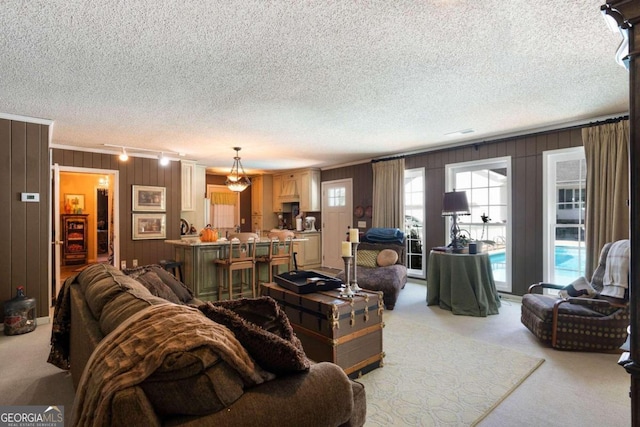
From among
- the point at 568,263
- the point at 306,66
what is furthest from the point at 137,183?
the point at 568,263

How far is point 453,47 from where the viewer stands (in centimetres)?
236

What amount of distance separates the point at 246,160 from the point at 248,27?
509 centimetres

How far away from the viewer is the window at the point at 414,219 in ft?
20.2

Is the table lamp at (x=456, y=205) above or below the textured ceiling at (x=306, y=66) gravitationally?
below

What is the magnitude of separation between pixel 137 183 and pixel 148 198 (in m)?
0.33

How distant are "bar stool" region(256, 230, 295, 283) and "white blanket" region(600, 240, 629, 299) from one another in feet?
13.0

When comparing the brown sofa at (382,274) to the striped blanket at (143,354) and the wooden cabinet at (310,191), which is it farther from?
the striped blanket at (143,354)

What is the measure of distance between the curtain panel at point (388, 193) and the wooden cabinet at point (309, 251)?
6.08 ft

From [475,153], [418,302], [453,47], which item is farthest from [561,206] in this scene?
[453,47]

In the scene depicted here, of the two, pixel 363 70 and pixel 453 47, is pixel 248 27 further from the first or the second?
pixel 453 47

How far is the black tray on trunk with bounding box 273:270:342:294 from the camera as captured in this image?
2779 millimetres

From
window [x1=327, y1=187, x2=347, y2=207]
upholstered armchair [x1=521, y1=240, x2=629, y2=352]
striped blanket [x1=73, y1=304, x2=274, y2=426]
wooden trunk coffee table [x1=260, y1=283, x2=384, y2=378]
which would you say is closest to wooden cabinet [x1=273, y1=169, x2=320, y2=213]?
window [x1=327, y1=187, x2=347, y2=207]

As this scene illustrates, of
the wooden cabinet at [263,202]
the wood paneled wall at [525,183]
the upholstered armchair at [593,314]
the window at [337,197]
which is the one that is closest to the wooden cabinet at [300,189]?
the wooden cabinet at [263,202]

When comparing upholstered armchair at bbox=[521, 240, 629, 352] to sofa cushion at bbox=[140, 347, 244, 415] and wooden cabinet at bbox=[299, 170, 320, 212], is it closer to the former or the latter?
sofa cushion at bbox=[140, 347, 244, 415]
